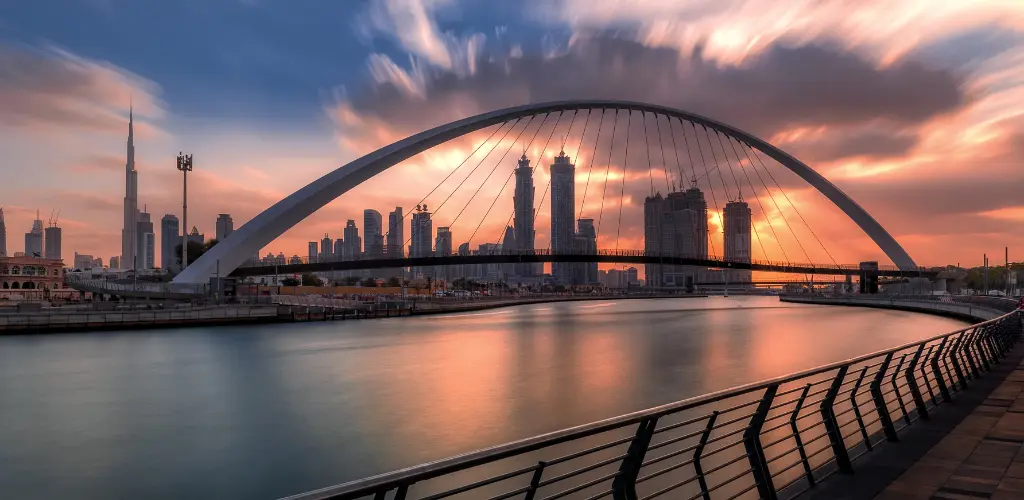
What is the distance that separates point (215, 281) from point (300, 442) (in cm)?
4529

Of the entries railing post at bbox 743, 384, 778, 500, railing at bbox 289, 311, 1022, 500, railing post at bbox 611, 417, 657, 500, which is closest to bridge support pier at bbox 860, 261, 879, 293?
railing at bbox 289, 311, 1022, 500

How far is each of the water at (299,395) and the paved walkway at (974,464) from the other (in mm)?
10036

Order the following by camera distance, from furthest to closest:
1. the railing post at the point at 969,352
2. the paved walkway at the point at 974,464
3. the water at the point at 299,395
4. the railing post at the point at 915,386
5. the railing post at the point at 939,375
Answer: the water at the point at 299,395
the railing post at the point at 969,352
the railing post at the point at 939,375
the railing post at the point at 915,386
the paved walkway at the point at 974,464

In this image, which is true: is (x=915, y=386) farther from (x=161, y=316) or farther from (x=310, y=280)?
(x=310, y=280)

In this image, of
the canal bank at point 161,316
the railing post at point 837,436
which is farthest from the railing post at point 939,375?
the canal bank at point 161,316

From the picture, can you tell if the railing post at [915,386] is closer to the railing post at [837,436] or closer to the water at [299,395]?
the railing post at [837,436]

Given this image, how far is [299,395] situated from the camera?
23.5 metres

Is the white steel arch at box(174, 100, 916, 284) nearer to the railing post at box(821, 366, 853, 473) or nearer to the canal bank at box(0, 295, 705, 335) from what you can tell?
the canal bank at box(0, 295, 705, 335)

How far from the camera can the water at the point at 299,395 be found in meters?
14.1

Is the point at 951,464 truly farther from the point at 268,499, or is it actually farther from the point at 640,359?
the point at 640,359

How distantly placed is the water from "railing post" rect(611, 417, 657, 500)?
9924mm

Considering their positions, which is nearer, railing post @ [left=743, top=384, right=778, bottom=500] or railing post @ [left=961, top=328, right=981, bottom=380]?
railing post @ [left=743, top=384, right=778, bottom=500]

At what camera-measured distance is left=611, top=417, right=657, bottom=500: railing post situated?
3914 millimetres

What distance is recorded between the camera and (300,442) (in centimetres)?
1634
